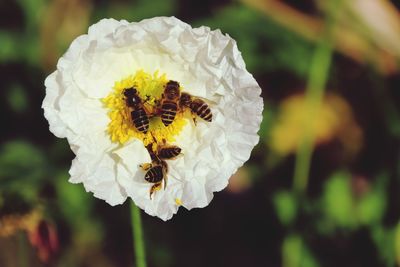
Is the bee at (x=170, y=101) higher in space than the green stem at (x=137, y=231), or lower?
higher

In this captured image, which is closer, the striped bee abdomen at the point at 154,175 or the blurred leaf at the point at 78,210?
the striped bee abdomen at the point at 154,175

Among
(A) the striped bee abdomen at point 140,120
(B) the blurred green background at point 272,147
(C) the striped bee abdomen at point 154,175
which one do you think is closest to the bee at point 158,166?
(C) the striped bee abdomen at point 154,175

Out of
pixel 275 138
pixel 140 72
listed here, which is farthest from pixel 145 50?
pixel 275 138

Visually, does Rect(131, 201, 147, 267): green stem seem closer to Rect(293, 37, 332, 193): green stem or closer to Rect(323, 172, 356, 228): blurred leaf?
Rect(293, 37, 332, 193): green stem

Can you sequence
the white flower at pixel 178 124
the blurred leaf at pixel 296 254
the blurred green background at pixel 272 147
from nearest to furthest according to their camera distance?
the white flower at pixel 178 124, the blurred leaf at pixel 296 254, the blurred green background at pixel 272 147

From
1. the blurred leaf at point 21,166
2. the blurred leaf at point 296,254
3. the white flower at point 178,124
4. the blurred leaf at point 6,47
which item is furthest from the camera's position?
the blurred leaf at point 6,47

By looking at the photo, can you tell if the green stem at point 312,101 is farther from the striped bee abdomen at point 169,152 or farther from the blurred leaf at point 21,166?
the blurred leaf at point 21,166

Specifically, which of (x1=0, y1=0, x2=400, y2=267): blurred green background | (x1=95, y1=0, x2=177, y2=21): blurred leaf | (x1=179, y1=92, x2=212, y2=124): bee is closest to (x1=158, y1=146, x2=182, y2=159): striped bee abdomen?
(x1=179, y1=92, x2=212, y2=124): bee

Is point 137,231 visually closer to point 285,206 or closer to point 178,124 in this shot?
point 178,124

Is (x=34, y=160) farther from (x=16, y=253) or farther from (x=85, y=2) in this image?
(x=85, y=2)
